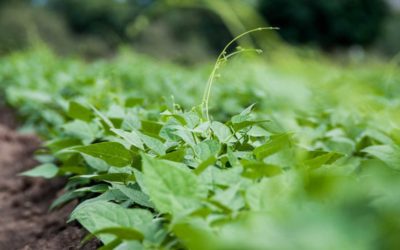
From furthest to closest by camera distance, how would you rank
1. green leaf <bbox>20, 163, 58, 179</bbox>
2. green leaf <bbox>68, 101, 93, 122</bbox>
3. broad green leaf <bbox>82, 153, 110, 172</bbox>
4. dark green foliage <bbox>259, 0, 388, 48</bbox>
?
dark green foliage <bbox>259, 0, 388, 48</bbox>
green leaf <bbox>68, 101, 93, 122</bbox>
green leaf <bbox>20, 163, 58, 179</bbox>
broad green leaf <bbox>82, 153, 110, 172</bbox>

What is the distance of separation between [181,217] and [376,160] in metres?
0.99

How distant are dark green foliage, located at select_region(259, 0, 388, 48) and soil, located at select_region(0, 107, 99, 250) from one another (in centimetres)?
2697

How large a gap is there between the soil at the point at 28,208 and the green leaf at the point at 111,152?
23 cm

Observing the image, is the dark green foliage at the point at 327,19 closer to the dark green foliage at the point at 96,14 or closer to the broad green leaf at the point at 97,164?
the dark green foliage at the point at 96,14

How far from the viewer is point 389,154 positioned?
1.57 metres

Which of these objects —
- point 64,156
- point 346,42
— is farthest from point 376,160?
point 346,42

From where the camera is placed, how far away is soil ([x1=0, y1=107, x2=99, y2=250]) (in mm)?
1777

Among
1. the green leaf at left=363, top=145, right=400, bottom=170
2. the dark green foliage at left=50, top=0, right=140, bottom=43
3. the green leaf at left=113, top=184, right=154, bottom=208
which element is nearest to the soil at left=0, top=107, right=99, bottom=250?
the green leaf at left=113, top=184, right=154, bottom=208

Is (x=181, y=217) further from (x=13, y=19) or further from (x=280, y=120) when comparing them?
(x=13, y=19)

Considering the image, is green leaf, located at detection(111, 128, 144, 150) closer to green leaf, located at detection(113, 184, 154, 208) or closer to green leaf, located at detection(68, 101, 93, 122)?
green leaf, located at detection(113, 184, 154, 208)

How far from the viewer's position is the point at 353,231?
684 mm

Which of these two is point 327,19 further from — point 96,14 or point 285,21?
point 96,14

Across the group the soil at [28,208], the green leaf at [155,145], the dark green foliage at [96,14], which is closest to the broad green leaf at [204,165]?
the green leaf at [155,145]

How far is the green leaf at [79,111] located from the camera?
7.36ft
